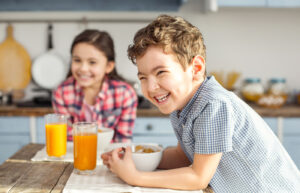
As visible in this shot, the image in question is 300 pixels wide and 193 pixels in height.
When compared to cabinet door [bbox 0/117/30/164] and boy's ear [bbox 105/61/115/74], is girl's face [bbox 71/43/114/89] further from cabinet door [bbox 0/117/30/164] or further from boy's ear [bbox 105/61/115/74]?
cabinet door [bbox 0/117/30/164]

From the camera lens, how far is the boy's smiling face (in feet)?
3.39

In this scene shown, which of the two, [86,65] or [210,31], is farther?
[210,31]

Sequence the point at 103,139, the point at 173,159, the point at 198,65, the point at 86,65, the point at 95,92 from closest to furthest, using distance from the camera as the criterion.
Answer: the point at 198,65 → the point at 173,159 → the point at 103,139 → the point at 86,65 → the point at 95,92

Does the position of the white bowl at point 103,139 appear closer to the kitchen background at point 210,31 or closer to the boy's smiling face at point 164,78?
the boy's smiling face at point 164,78

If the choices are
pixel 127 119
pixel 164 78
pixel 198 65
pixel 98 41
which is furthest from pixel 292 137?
pixel 164 78

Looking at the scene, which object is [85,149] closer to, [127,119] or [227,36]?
[127,119]

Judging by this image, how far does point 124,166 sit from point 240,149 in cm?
34

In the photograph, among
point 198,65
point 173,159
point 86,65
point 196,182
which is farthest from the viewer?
point 86,65

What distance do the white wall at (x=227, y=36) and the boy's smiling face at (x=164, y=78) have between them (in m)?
2.17

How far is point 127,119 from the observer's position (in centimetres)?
195

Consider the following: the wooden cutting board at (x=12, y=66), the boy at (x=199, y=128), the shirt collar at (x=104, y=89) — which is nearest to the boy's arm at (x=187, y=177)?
the boy at (x=199, y=128)

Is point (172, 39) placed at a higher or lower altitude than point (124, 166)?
higher

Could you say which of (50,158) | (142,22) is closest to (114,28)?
(142,22)

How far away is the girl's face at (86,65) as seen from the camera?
1.90m
